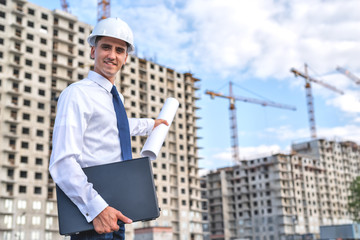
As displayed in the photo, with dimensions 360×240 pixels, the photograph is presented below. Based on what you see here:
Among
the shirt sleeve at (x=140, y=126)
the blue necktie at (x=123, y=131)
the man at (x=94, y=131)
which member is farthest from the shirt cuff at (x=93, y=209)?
the shirt sleeve at (x=140, y=126)

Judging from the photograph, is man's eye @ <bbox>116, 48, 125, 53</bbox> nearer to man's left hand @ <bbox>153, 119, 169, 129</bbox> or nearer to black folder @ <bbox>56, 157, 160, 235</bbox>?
man's left hand @ <bbox>153, 119, 169, 129</bbox>

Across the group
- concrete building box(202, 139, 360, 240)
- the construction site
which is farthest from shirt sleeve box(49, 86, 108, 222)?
concrete building box(202, 139, 360, 240)

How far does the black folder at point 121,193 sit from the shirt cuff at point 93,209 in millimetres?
62

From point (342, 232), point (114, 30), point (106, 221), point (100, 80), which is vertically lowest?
point (342, 232)

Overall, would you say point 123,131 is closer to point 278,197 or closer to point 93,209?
point 93,209

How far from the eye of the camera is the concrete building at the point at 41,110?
68.2 metres

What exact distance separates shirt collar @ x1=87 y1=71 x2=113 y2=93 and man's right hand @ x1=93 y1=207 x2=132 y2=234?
111 cm

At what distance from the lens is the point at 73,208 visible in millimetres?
3217

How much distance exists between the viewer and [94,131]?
3543mm

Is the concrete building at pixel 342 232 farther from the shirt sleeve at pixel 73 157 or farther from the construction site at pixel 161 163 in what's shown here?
the shirt sleeve at pixel 73 157

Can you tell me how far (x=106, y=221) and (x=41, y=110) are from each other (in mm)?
75025

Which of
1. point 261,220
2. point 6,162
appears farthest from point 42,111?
point 261,220

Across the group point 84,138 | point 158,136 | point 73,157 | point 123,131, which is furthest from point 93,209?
point 158,136

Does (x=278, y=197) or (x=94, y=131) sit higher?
(x=278, y=197)
